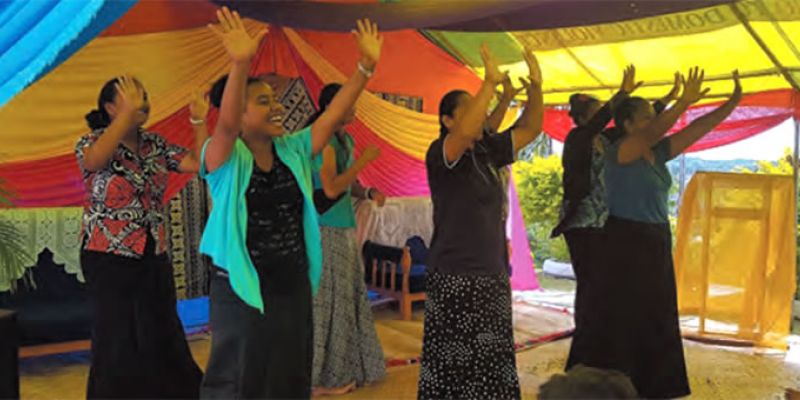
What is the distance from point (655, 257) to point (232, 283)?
2.06 meters

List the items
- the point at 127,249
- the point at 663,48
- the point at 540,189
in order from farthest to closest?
1. the point at 540,189
2. the point at 663,48
3. the point at 127,249

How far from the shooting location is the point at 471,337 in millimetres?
2770

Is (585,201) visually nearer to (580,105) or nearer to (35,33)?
(580,105)

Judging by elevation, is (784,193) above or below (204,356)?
above

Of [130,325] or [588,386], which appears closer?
[588,386]

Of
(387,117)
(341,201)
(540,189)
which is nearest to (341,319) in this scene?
(341,201)

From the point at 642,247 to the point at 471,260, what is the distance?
3.35 ft

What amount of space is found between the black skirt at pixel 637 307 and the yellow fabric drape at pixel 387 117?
7.27ft

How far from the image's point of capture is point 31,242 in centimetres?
401

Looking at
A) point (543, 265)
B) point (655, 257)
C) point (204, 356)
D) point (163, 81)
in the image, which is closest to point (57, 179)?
point (163, 81)

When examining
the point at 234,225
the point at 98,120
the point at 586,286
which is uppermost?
the point at 98,120

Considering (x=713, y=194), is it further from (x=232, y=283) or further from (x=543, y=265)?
(x=232, y=283)

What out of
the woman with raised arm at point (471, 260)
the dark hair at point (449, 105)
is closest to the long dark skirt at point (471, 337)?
the woman with raised arm at point (471, 260)

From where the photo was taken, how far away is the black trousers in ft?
6.92
